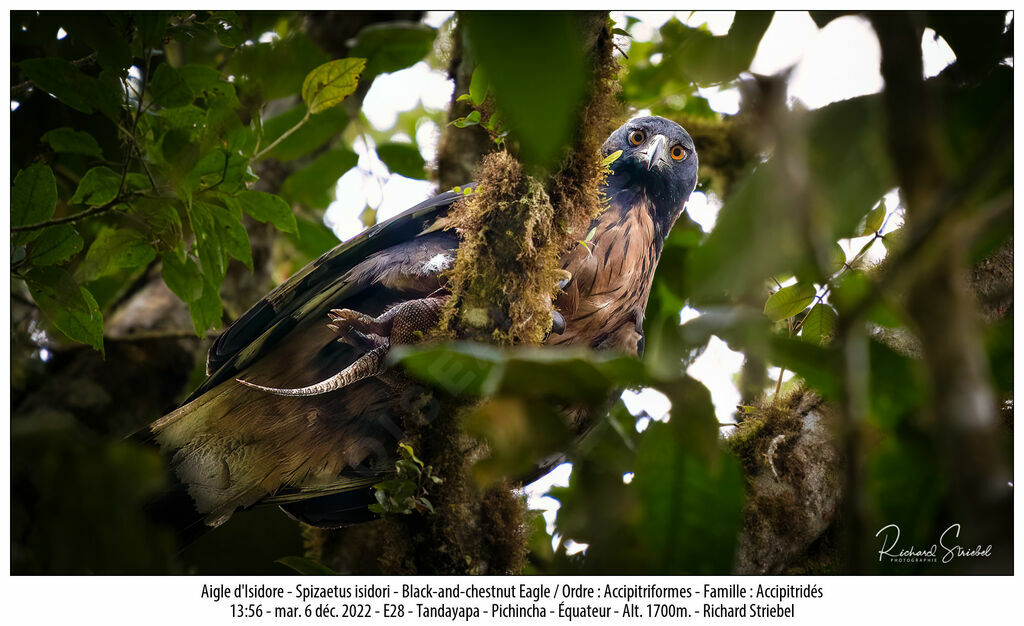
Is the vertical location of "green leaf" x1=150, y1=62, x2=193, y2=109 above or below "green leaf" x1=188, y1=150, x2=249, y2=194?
above

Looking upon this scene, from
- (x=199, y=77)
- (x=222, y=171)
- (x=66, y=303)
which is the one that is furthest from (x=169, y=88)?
(x=66, y=303)

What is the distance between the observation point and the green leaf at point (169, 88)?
5.74 feet

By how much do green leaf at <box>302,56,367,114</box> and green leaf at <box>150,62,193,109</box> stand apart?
28cm

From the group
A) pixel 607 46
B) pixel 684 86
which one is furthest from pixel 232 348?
pixel 684 86

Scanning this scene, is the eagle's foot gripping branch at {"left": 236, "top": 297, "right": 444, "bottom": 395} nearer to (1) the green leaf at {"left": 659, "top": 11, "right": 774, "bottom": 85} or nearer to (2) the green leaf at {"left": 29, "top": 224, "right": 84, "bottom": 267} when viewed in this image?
(2) the green leaf at {"left": 29, "top": 224, "right": 84, "bottom": 267}

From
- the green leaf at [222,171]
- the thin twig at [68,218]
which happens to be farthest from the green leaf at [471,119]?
the thin twig at [68,218]

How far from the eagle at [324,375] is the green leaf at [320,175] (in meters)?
0.64

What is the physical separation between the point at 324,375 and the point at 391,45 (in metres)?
0.91

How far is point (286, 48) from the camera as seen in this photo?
5.54 feet

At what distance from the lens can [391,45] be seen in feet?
6.46

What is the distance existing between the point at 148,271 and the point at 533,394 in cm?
296

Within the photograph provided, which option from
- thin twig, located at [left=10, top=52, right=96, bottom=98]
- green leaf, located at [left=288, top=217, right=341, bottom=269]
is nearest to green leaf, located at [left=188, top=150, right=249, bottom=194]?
thin twig, located at [left=10, top=52, right=96, bottom=98]

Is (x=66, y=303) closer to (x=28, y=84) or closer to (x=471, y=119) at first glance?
(x=28, y=84)

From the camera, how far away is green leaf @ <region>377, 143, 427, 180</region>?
103 inches
